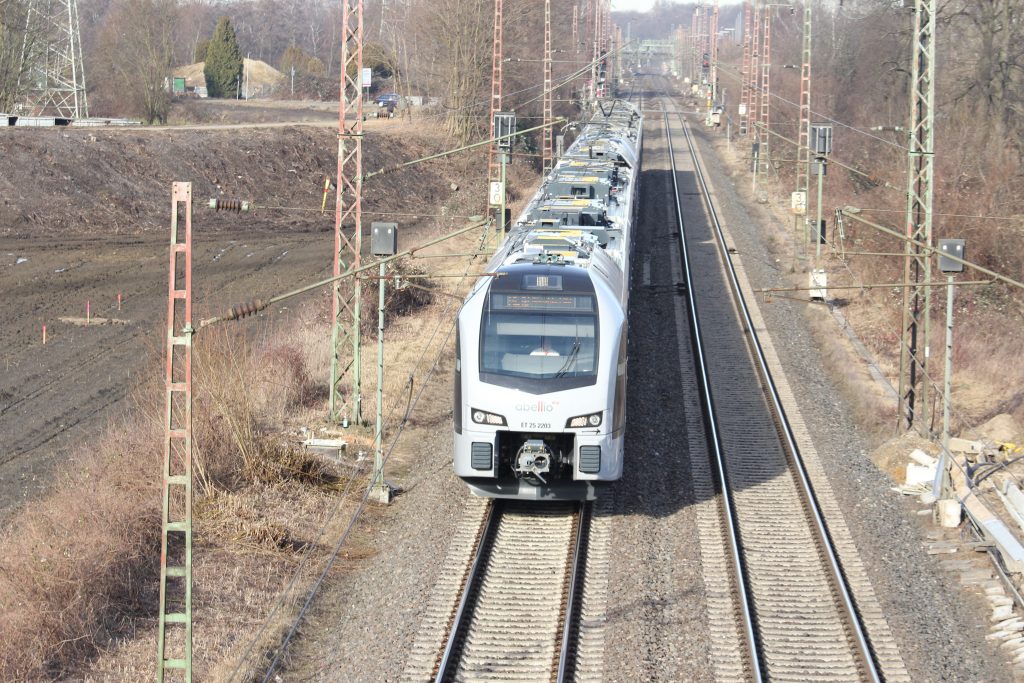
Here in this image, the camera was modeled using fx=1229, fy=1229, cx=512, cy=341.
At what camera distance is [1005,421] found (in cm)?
1977

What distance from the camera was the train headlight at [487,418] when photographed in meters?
14.9

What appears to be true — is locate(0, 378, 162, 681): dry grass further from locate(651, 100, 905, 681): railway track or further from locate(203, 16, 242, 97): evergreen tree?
locate(203, 16, 242, 97): evergreen tree

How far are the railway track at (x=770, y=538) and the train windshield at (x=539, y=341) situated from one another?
2.96 metres

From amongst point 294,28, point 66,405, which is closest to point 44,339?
point 66,405

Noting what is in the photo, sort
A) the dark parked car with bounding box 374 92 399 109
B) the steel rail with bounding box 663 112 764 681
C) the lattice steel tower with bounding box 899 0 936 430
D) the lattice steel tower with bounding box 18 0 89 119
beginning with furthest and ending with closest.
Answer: the dark parked car with bounding box 374 92 399 109, the lattice steel tower with bounding box 18 0 89 119, the lattice steel tower with bounding box 899 0 936 430, the steel rail with bounding box 663 112 764 681

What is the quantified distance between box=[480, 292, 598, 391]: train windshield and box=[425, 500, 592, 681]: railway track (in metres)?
2.02

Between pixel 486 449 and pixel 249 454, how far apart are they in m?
4.17

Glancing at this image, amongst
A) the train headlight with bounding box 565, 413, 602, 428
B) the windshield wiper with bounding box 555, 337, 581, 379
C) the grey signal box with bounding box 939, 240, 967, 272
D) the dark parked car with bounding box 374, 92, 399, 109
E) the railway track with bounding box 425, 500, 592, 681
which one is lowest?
the railway track with bounding box 425, 500, 592, 681

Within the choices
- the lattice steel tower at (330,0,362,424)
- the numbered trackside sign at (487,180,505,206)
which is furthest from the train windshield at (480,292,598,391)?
the numbered trackside sign at (487,180,505,206)

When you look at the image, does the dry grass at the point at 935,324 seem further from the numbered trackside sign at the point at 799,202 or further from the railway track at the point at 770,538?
the railway track at the point at 770,538

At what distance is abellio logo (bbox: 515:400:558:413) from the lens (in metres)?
14.8

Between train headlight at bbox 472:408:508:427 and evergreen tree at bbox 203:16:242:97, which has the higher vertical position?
evergreen tree at bbox 203:16:242:97

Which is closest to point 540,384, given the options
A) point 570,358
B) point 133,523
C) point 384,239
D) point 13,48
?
point 570,358

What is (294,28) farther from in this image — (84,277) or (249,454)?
(249,454)
